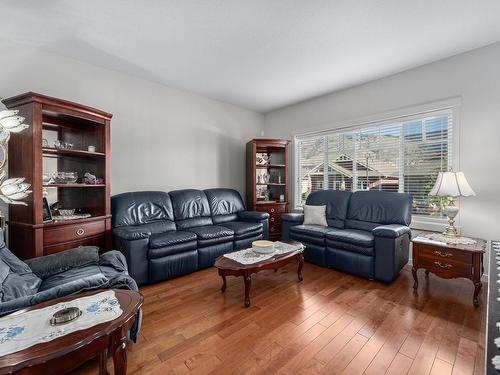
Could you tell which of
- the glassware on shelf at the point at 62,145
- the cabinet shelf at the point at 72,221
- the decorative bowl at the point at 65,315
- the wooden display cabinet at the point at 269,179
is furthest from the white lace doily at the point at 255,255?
the glassware on shelf at the point at 62,145

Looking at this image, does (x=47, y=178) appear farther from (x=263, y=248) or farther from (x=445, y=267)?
(x=445, y=267)

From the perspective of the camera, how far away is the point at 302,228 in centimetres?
355

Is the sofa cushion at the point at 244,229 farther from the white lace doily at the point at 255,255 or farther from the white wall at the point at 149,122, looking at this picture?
the white wall at the point at 149,122

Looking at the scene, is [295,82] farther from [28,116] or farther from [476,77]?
[28,116]

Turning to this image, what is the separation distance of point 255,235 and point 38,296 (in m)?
2.81

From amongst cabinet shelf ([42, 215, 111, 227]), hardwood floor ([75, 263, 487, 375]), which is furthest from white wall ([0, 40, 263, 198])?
hardwood floor ([75, 263, 487, 375])

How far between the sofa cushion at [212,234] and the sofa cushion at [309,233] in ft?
3.18

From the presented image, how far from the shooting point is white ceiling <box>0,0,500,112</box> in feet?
6.87

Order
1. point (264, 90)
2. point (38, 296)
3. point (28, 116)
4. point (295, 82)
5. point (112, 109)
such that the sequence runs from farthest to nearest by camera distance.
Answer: point (264, 90) → point (295, 82) → point (112, 109) → point (28, 116) → point (38, 296)

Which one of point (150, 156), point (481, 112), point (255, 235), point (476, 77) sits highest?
point (476, 77)

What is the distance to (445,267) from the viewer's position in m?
2.39

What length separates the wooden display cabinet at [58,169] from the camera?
7.48ft

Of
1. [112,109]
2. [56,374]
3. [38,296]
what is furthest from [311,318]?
[112,109]

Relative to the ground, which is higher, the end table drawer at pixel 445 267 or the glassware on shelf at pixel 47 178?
the glassware on shelf at pixel 47 178
